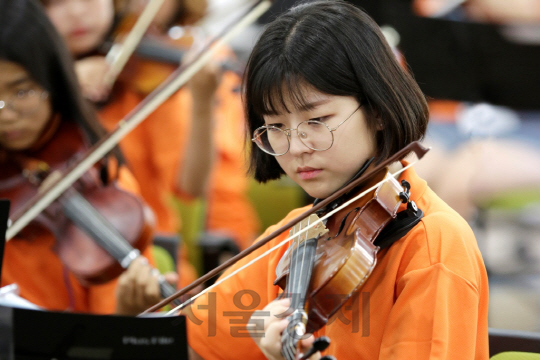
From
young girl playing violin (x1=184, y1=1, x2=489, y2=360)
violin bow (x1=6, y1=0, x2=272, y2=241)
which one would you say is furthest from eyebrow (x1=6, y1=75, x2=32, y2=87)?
young girl playing violin (x1=184, y1=1, x2=489, y2=360)

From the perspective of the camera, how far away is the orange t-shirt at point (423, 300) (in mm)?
730

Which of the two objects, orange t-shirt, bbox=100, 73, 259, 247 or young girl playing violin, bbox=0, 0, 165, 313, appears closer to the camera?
young girl playing violin, bbox=0, 0, 165, 313

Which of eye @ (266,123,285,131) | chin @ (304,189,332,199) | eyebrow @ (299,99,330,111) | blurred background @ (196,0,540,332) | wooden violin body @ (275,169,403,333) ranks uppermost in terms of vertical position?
eyebrow @ (299,99,330,111)

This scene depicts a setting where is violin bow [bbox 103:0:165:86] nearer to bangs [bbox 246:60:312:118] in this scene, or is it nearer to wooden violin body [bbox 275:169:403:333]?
bangs [bbox 246:60:312:118]

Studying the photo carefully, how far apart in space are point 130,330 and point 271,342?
17 centimetres

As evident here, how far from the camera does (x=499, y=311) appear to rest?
2.12 metres

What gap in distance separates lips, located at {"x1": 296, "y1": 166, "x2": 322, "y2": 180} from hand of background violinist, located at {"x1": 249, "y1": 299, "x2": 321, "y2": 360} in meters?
0.19

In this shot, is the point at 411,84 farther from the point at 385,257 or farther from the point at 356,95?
the point at 385,257

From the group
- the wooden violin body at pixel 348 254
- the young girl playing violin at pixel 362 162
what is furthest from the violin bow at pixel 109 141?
the wooden violin body at pixel 348 254

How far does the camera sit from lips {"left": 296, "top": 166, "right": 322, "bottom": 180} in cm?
88

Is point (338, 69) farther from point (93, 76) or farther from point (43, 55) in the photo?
point (93, 76)

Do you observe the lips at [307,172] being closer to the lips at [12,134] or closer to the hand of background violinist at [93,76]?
the lips at [12,134]

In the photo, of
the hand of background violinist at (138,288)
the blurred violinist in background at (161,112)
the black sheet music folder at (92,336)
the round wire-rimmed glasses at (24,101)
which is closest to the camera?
the black sheet music folder at (92,336)

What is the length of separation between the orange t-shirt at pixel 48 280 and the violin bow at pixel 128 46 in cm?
79
